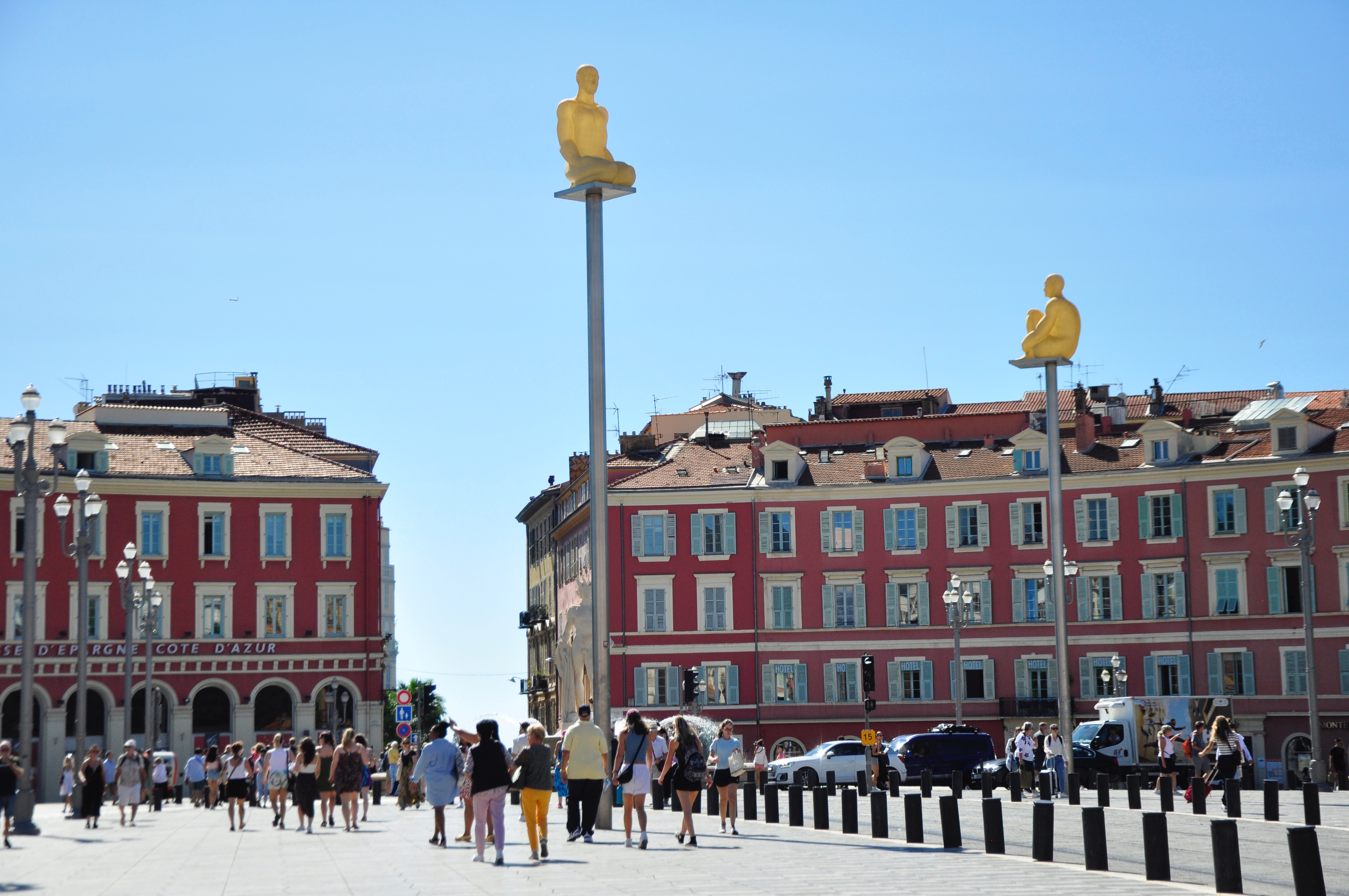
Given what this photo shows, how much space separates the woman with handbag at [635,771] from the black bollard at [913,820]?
10.1 feet

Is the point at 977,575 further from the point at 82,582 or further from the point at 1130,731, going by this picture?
the point at 82,582

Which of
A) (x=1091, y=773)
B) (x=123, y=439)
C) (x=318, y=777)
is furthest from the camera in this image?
(x=123, y=439)

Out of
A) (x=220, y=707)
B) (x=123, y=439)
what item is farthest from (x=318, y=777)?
(x=123, y=439)

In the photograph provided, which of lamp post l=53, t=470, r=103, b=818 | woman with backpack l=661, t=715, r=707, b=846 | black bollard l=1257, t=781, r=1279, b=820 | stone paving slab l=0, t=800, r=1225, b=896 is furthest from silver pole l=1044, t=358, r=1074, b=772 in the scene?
lamp post l=53, t=470, r=103, b=818

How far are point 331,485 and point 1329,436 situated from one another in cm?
3565

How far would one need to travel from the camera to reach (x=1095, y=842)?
16.7 metres

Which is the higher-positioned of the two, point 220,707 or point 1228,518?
point 1228,518

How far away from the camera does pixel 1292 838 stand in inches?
496

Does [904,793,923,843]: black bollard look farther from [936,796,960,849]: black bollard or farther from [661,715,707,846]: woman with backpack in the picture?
[661,715,707,846]: woman with backpack

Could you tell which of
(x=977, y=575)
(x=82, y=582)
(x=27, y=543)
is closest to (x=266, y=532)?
(x=977, y=575)

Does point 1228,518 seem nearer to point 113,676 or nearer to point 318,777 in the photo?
point 113,676

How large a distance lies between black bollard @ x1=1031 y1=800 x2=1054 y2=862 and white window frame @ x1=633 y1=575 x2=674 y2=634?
1895 inches

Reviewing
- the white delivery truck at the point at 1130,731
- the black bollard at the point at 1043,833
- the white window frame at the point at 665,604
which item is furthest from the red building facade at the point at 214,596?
the black bollard at the point at 1043,833

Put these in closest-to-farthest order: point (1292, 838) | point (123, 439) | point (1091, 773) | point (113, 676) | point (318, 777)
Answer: point (1292, 838) < point (318, 777) < point (1091, 773) < point (113, 676) < point (123, 439)
